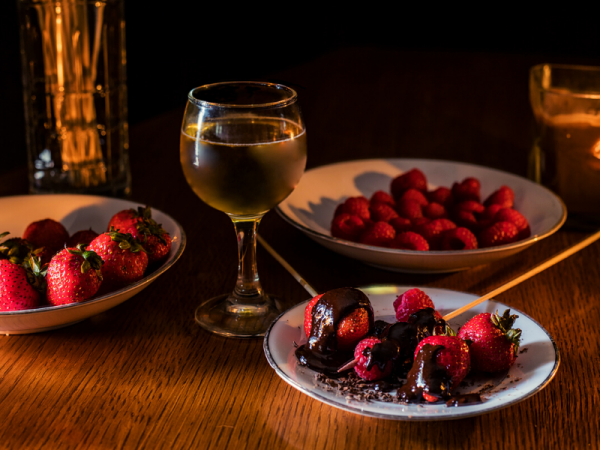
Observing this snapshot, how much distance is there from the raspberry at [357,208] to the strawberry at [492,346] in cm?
43

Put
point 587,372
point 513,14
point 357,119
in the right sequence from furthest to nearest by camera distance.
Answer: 1. point 513,14
2. point 357,119
3. point 587,372

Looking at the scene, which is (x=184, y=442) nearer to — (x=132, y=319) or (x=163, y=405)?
(x=163, y=405)

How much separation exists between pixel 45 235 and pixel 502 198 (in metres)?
0.78

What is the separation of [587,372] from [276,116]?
0.48 m

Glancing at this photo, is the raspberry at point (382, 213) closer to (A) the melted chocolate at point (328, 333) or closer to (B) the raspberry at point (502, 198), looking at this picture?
(B) the raspberry at point (502, 198)

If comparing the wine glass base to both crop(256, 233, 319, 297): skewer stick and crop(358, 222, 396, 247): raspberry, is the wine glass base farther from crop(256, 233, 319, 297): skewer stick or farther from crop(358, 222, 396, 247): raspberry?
crop(358, 222, 396, 247): raspberry

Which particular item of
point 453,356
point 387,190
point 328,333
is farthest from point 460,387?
point 387,190

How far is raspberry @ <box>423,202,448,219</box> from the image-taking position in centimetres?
120

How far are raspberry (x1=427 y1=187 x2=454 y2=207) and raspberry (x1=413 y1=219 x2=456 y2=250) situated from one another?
0.14m

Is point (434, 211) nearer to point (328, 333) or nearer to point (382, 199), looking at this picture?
point (382, 199)

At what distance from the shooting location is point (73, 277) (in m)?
0.81

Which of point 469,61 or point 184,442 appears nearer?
point 184,442

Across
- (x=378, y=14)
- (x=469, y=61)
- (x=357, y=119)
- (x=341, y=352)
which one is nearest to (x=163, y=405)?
(x=341, y=352)

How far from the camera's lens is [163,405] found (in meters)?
0.73
